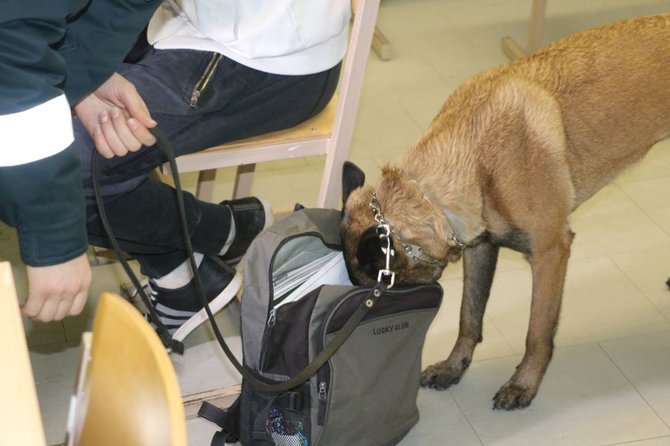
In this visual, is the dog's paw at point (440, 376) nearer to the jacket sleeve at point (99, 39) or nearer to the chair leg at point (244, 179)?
the chair leg at point (244, 179)

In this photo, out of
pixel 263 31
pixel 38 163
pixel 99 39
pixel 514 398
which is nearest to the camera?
pixel 38 163

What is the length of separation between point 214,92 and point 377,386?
74 cm

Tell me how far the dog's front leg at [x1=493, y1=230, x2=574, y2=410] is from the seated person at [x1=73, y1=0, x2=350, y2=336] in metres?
0.66

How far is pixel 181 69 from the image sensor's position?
2.05 m

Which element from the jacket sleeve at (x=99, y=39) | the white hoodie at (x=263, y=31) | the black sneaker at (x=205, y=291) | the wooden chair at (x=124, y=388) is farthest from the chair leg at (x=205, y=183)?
the wooden chair at (x=124, y=388)

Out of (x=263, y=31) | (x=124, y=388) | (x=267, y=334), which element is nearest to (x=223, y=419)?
(x=267, y=334)

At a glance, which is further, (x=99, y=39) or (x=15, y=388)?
(x=99, y=39)

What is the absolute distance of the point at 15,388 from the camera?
1.01 metres

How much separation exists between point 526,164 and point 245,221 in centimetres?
82

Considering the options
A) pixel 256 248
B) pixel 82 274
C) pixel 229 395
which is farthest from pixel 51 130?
pixel 229 395

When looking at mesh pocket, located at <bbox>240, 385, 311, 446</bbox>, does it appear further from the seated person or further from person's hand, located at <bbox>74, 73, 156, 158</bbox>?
person's hand, located at <bbox>74, 73, 156, 158</bbox>

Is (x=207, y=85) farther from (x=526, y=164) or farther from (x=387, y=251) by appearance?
(x=526, y=164)

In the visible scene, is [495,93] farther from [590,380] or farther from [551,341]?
[590,380]

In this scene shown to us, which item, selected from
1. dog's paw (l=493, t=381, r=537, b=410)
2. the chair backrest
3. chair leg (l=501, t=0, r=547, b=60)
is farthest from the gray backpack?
chair leg (l=501, t=0, r=547, b=60)
